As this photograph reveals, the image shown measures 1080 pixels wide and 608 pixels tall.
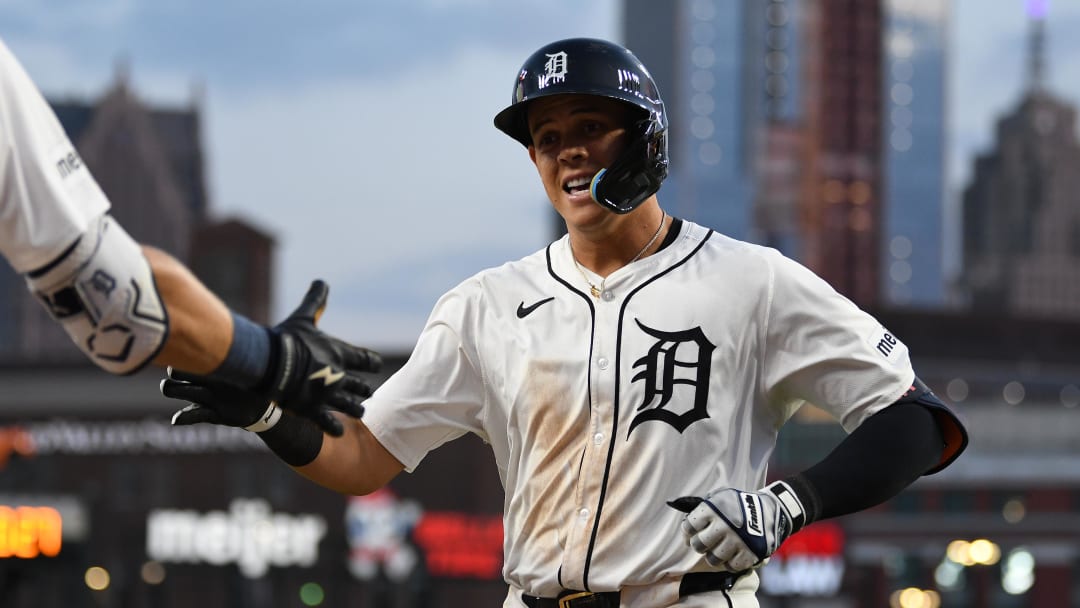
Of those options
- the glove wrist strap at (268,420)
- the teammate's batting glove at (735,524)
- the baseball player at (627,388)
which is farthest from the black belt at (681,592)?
the glove wrist strap at (268,420)

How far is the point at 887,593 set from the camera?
6278 cm

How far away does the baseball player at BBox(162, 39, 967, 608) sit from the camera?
165 inches

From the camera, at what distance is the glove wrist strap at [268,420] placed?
4.21 m

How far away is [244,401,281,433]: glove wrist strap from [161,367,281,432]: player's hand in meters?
0.04

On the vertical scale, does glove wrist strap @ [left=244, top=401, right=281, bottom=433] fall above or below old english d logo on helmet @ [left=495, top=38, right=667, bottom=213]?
below

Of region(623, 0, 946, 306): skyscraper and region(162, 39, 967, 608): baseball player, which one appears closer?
region(162, 39, 967, 608): baseball player

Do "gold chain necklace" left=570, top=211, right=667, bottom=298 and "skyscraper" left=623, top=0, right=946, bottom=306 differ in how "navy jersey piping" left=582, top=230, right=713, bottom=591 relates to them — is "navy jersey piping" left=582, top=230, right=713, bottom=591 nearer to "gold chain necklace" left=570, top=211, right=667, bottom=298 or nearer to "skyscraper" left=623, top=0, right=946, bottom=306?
"gold chain necklace" left=570, top=211, right=667, bottom=298

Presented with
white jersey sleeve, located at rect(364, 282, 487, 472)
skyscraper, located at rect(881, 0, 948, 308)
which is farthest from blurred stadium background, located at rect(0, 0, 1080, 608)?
skyscraper, located at rect(881, 0, 948, 308)

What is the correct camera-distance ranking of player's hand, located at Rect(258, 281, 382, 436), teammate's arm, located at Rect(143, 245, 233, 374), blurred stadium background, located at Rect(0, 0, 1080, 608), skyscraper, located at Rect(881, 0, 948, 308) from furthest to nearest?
1. skyscraper, located at Rect(881, 0, 948, 308)
2. blurred stadium background, located at Rect(0, 0, 1080, 608)
3. player's hand, located at Rect(258, 281, 382, 436)
4. teammate's arm, located at Rect(143, 245, 233, 374)

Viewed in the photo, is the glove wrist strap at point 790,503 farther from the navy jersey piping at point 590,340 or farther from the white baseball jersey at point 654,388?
the navy jersey piping at point 590,340

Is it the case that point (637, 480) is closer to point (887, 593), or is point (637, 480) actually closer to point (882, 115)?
point (887, 593)

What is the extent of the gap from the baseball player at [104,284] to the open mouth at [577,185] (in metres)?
1.09

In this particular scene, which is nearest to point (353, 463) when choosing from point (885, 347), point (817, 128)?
point (885, 347)

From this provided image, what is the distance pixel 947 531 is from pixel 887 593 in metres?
3.53
